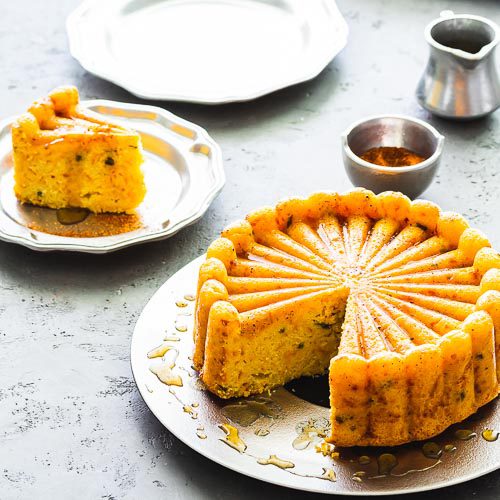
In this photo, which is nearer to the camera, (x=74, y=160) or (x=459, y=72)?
(x=74, y=160)

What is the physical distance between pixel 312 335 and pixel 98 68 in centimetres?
197

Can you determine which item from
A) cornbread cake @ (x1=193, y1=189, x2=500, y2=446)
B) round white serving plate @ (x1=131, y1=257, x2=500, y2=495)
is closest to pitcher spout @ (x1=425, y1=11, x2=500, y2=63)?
cornbread cake @ (x1=193, y1=189, x2=500, y2=446)

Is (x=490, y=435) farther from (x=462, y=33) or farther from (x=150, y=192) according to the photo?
(x=462, y=33)

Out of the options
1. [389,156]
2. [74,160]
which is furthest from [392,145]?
[74,160]

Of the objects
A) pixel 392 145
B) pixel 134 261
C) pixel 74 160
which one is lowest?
pixel 134 261

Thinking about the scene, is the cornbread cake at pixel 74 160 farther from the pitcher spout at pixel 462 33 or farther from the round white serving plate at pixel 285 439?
the pitcher spout at pixel 462 33

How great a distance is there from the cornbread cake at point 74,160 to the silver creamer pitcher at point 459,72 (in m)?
1.30

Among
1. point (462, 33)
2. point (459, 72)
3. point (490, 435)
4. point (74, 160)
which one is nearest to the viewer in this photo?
point (490, 435)

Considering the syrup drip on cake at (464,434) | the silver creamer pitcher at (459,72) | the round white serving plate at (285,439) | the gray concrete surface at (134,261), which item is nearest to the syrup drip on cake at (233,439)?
the round white serving plate at (285,439)

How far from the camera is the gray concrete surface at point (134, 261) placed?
9.37ft

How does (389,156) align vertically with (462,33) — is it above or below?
below

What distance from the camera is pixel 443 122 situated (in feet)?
14.3

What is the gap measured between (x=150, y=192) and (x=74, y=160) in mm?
324

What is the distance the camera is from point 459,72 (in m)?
4.15
